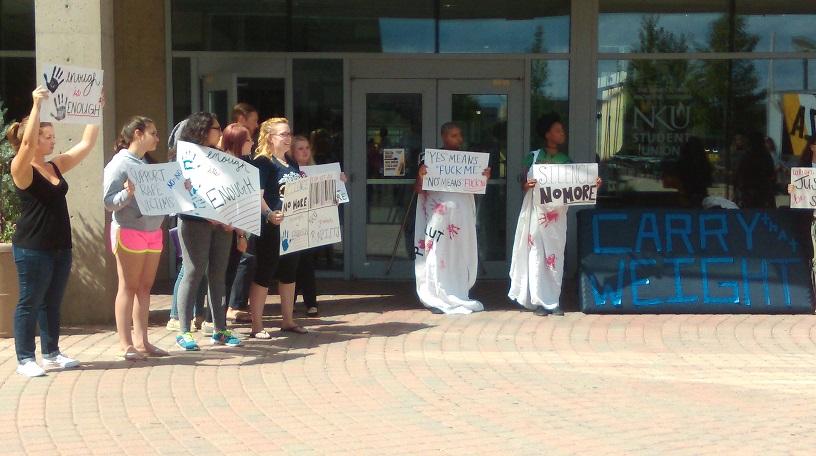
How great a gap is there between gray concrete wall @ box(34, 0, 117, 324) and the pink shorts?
1.42 m

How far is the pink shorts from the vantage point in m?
7.96

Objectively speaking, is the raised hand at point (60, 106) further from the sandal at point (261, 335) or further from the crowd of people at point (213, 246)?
the sandal at point (261, 335)

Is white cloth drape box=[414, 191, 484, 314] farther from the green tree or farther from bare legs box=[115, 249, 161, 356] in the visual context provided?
the green tree

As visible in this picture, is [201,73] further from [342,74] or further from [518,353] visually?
[518,353]

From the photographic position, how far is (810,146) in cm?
1070

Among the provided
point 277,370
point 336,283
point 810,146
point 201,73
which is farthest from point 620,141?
point 277,370

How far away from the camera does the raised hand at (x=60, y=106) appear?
7812mm

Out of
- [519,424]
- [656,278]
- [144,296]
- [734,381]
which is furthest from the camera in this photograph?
[656,278]

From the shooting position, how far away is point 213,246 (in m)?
8.52

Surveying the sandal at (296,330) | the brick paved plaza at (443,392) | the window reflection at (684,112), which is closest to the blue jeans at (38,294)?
the brick paved plaza at (443,392)

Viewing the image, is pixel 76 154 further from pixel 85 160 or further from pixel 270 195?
pixel 270 195

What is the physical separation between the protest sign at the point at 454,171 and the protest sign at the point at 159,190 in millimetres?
2770

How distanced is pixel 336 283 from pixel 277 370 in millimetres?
4643

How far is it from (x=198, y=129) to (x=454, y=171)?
109 inches
